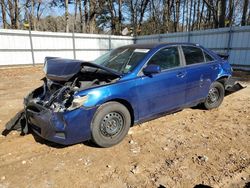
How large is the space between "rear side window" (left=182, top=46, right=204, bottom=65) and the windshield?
99 cm

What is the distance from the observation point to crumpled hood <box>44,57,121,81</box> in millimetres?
3561

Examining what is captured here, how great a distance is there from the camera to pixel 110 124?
3.64m

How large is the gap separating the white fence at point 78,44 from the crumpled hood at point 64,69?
11.3 meters

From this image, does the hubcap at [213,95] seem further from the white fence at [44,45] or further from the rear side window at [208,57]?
the white fence at [44,45]

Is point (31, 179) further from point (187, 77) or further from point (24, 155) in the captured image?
point (187, 77)

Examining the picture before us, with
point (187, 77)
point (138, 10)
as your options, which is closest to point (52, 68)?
point (187, 77)

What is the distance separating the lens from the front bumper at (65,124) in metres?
3.24

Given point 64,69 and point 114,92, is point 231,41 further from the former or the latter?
point 64,69

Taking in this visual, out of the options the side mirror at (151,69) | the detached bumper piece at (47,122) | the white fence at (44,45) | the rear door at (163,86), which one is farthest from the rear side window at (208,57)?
the white fence at (44,45)

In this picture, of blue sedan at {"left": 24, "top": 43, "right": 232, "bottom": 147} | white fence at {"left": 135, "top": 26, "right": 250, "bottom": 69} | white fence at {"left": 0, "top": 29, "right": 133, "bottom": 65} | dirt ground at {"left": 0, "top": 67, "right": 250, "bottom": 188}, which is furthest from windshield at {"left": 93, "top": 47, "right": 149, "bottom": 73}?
white fence at {"left": 0, "top": 29, "right": 133, "bottom": 65}

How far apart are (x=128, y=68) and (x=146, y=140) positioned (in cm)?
131

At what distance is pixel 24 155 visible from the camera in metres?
3.49

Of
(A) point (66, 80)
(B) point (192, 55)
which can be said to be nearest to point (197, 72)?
(B) point (192, 55)

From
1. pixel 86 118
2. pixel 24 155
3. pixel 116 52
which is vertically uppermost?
pixel 116 52
